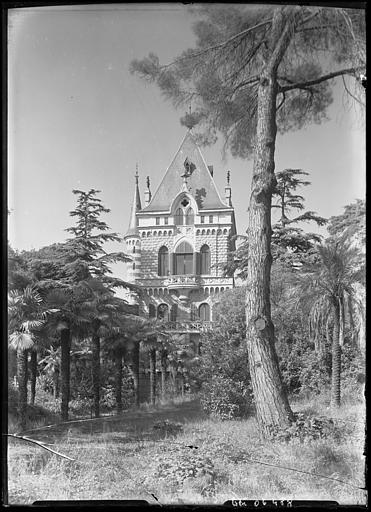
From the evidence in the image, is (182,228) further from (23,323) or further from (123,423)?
(123,423)

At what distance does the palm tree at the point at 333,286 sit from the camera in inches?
147

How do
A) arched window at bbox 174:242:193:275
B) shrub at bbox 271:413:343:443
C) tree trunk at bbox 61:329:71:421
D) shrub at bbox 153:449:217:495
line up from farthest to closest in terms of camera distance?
arched window at bbox 174:242:193:275 → tree trunk at bbox 61:329:71:421 → shrub at bbox 271:413:343:443 → shrub at bbox 153:449:217:495

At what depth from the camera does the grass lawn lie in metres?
3.48

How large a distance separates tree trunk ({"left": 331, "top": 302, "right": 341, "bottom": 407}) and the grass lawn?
9 centimetres

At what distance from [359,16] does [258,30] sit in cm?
69

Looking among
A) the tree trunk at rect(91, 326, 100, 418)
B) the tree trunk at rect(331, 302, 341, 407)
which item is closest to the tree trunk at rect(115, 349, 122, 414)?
the tree trunk at rect(91, 326, 100, 418)

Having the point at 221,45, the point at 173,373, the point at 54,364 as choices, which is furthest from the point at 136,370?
the point at 221,45

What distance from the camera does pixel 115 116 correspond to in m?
3.78

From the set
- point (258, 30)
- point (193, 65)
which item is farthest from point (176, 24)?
point (258, 30)

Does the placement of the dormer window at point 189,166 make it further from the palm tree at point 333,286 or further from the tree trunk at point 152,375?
the tree trunk at point 152,375

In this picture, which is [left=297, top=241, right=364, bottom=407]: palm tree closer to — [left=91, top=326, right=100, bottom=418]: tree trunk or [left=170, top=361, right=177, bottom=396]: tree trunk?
[left=170, top=361, right=177, bottom=396]: tree trunk

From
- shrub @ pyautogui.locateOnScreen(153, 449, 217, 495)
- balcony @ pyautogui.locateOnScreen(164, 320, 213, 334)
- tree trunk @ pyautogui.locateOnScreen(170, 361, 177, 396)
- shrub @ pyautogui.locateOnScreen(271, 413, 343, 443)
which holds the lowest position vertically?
shrub @ pyautogui.locateOnScreen(153, 449, 217, 495)

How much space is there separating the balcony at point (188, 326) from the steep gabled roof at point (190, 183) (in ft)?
2.70

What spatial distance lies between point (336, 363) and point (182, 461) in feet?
4.17
